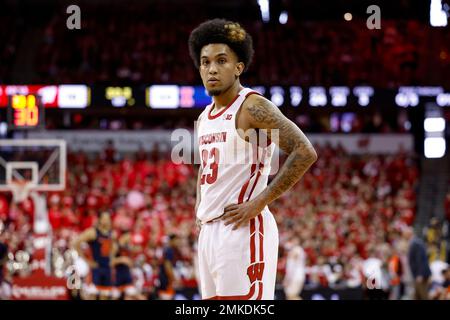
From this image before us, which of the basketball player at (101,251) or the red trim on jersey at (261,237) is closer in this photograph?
the red trim on jersey at (261,237)

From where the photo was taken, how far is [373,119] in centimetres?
2331

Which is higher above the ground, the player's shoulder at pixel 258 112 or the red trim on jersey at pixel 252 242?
the player's shoulder at pixel 258 112

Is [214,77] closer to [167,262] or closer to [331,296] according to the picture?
[167,262]

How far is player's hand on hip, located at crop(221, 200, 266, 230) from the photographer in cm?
436

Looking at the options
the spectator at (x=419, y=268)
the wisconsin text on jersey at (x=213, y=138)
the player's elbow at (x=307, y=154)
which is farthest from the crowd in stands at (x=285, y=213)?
the player's elbow at (x=307, y=154)

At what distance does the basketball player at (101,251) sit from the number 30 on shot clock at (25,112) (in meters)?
4.07

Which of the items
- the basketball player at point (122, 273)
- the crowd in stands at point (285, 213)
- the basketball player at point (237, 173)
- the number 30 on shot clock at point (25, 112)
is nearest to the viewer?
the basketball player at point (237, 173)

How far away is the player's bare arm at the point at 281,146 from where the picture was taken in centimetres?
438

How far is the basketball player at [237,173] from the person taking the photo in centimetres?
436

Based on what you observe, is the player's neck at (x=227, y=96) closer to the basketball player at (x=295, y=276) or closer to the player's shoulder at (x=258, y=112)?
the player's shoulder at (x=258, y=112)

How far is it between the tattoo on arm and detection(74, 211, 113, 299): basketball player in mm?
6995

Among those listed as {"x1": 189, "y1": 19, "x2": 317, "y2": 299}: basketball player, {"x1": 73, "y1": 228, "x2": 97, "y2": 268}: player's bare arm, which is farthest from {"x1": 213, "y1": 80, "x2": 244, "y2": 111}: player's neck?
{"x1": 73, "y1": 228, "x2": 97, "y2": 268}: player's bare arm

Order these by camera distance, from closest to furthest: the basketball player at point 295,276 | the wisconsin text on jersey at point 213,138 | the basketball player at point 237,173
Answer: the basketball player at point 237,173 < the wisconsin text on jersey at point 213,138 < the basketball player at point 295,276

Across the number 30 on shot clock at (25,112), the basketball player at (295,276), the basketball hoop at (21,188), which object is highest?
the number 30 on shot clock at (25,112)
